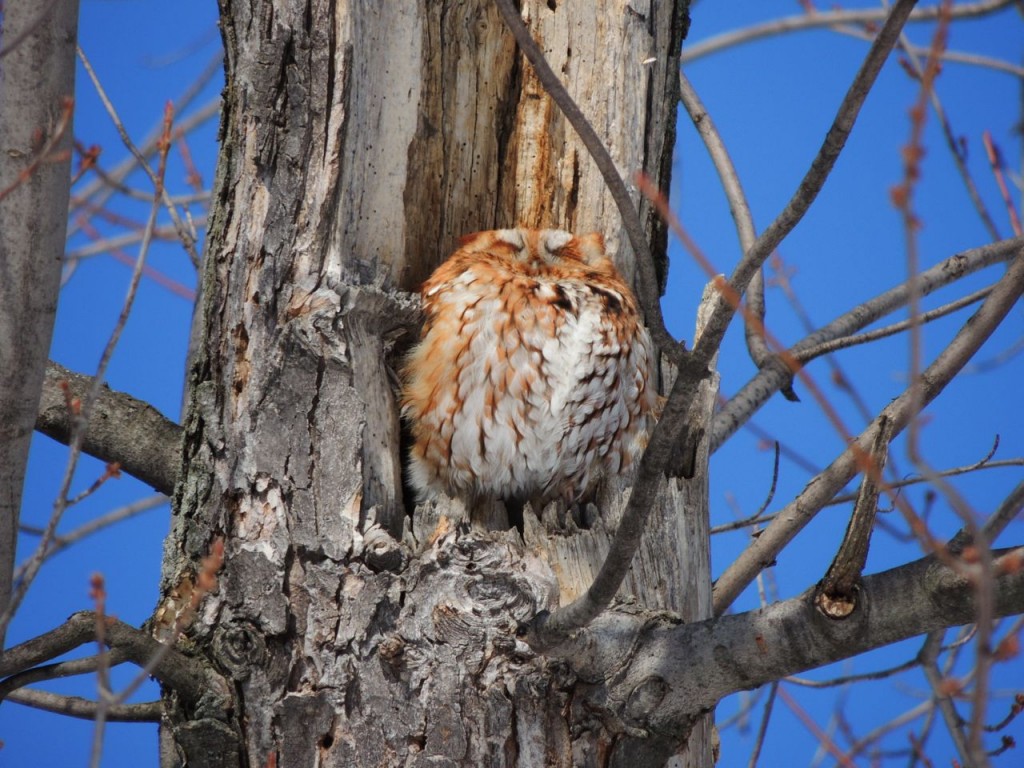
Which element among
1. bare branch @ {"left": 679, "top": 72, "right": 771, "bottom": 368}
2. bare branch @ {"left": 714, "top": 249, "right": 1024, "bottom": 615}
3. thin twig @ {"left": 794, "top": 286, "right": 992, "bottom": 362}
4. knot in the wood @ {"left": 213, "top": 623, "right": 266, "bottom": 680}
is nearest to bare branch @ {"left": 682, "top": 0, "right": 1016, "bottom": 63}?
bare branch @ {"left": 679, "top": 72, "right": 771, "bottom": 368}

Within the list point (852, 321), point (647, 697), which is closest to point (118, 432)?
point (647, 697)

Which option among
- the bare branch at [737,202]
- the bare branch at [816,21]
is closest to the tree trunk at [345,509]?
the bare branch at [737,202]

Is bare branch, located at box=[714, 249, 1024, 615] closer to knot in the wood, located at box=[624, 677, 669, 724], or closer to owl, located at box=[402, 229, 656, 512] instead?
owl, located at box=[402, 229, 656, 512]

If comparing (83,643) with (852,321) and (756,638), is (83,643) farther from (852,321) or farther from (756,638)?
(852,321)

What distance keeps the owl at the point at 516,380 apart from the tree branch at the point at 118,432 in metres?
0.50

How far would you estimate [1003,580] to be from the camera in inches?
57.2

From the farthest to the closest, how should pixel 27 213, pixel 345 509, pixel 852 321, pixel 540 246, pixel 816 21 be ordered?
1. pixel 816 21
2. pixel 852 321
3. pixel 540 246
4. pixel 345 509
5. pixel 27 213

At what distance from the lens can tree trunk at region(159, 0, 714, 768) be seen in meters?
1.93

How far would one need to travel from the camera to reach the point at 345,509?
6.57ft

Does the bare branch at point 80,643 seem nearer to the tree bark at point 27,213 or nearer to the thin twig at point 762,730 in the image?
the tree bark at point 27,213

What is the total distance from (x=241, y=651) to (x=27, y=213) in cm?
80

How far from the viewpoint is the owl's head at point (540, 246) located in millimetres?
2418

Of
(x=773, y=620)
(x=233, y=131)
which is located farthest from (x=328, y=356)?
(x=773, y=620)

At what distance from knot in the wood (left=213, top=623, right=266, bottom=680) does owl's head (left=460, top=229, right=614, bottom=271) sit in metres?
0.92
